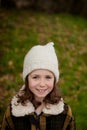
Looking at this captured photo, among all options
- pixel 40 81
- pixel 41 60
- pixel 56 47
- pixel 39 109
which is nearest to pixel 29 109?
pixel 39 109

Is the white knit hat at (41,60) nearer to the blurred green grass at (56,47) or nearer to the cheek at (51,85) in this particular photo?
the cheek at (51,85)

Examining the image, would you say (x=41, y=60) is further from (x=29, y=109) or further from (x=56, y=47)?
(x=56, y=47)

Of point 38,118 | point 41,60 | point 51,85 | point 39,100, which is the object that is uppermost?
point 41,60

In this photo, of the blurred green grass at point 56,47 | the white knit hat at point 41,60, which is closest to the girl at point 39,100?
the white knit hat at point 41,60

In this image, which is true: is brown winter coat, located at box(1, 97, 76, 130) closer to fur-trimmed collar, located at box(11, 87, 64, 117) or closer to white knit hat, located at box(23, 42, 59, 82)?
fur-trimmed collar, located at box(11, 87, 64, 117)

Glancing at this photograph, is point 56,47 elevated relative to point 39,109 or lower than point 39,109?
lower

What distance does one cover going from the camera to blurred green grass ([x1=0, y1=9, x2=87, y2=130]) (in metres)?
6.77

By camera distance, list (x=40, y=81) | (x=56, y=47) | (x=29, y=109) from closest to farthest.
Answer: (x=40, y=81) → (x=29, y=109) → (x=56, y=47)

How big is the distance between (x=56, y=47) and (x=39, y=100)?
5.30 metres

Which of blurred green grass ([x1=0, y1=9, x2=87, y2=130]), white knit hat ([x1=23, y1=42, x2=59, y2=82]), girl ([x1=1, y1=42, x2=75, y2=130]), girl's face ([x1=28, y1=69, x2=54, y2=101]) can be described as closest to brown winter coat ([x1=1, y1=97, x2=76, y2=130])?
girl ([x1=1, y1=42, x2=75, y2=130])

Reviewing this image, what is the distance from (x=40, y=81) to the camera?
12.3ft

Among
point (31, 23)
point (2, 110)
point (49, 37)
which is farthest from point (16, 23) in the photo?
point (2, 110)

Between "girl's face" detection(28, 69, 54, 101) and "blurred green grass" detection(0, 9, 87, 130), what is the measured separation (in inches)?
81.8

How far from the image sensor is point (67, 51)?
9.20 meters
